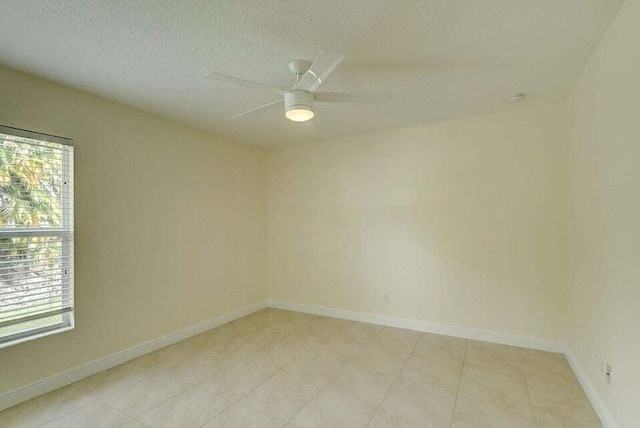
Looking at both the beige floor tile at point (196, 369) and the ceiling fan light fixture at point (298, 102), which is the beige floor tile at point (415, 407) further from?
the ceiling fan light fixture at point (298, 102)

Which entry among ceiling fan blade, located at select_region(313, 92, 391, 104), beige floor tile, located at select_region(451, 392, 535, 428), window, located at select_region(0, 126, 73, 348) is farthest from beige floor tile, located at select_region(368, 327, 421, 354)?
window, located at select_region(0, 126, 73, 348)

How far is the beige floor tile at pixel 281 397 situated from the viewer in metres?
2.18

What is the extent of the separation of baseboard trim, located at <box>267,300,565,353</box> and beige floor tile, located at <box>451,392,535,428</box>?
1.18 meters

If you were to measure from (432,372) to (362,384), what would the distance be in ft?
2.20

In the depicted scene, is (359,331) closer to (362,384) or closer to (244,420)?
(362,384)

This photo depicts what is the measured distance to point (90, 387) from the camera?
8.14 ft

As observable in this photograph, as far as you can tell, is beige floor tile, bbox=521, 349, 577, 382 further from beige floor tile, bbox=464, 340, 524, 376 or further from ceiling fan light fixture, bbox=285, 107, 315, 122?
ceiling fan light fixture, bbox=285, 107, 315, 122

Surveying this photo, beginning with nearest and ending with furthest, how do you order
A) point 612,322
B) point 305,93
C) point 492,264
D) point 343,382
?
point 612,322 → point 305,93 → point 343,382 → point 492,264

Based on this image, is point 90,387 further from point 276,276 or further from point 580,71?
point 580,71

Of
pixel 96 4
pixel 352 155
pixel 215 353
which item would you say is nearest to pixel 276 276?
pixel 215 353

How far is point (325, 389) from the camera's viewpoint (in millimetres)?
2439

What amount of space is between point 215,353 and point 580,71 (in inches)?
159

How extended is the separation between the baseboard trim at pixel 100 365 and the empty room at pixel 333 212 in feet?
0.05

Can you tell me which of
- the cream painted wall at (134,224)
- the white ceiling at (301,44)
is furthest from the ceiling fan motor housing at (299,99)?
the cream painted wall at (134,224)
